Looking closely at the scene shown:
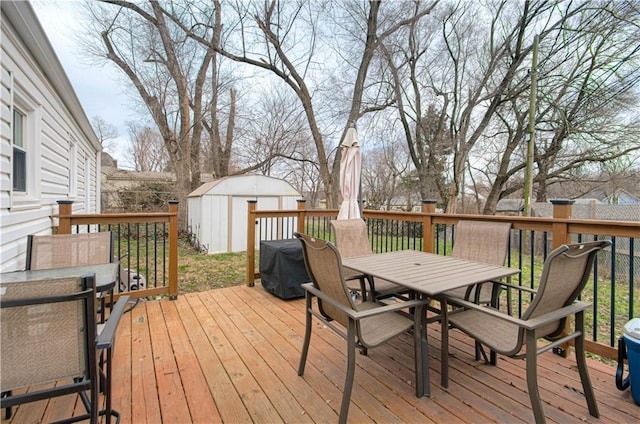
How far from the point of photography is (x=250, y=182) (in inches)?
388

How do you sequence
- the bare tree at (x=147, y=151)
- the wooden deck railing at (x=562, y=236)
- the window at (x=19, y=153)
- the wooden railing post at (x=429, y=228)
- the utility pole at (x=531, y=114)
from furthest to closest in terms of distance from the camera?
the bare tree at (x=147, y=151) → the utility pole at (x=531, y=114) → the wooden railing post at (x=429, y=228) → the window at (x=19, y=153) → the wooden deck railing at (x=562, y=236)

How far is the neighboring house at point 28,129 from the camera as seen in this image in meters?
2.49

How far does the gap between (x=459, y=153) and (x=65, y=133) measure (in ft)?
36.5

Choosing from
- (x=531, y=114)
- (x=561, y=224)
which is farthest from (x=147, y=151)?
(x=561, y=224)

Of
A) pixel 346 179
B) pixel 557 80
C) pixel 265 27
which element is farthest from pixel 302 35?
pixel 346 179

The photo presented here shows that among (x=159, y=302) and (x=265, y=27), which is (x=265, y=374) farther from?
(x=265, y=27)

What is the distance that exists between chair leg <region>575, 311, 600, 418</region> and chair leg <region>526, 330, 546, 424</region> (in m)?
0.45

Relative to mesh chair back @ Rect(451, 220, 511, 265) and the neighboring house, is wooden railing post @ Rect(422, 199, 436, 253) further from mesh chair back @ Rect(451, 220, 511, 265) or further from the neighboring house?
the neighboring house

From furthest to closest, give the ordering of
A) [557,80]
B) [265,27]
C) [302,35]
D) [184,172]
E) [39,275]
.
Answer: [184,172]
[302,35]
[265,27]
[557,80]
[39,275]

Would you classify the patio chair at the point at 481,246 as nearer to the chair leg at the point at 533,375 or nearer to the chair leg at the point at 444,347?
the chair leg at the point at 444,347

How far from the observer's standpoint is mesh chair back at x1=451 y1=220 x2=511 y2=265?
2.70m

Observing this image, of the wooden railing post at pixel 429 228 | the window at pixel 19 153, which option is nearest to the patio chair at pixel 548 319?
the wooden railing post at pixel 429 228

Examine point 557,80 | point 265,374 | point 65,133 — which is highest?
point 557,80

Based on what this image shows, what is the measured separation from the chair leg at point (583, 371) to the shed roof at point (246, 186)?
8946mm
